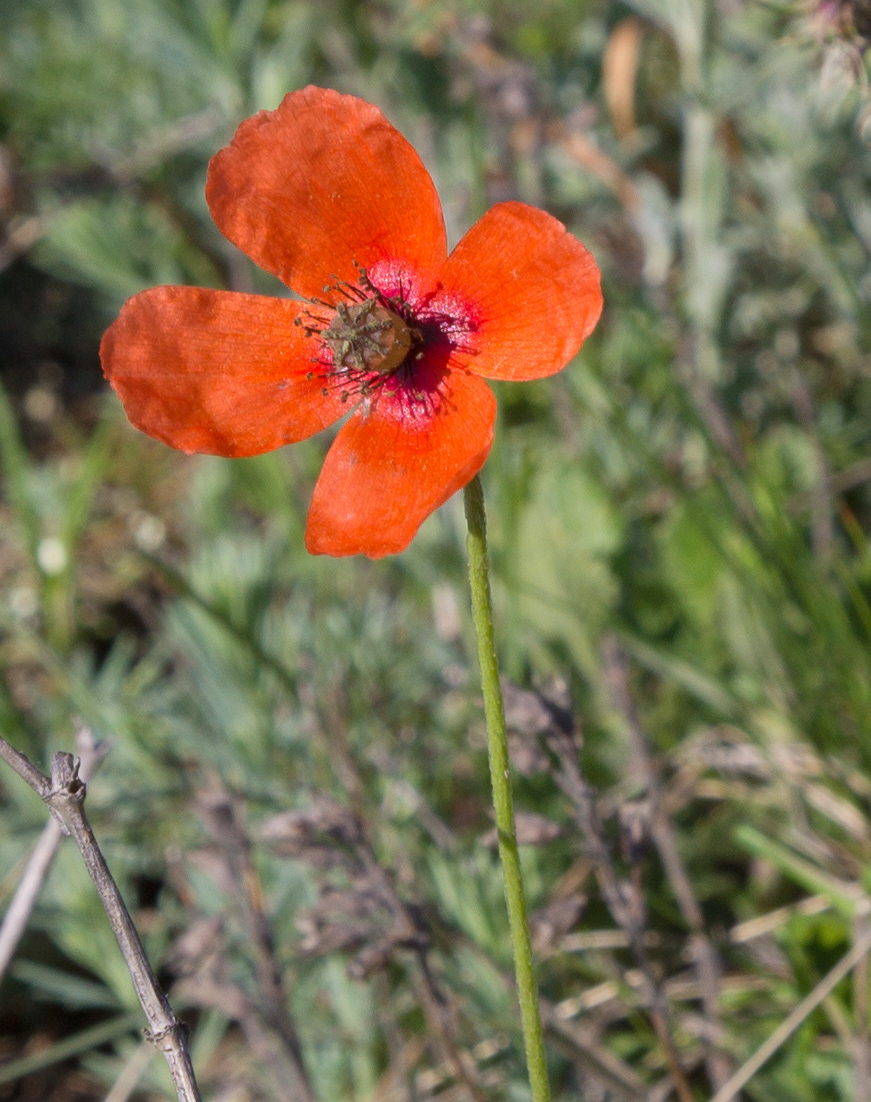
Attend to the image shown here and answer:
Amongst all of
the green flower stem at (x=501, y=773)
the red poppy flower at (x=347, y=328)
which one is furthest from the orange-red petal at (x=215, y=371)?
the green flower stem at (x=501, y=773)

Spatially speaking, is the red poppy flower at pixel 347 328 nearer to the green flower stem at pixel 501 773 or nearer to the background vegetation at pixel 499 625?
the green flower stem at pixel 501 773

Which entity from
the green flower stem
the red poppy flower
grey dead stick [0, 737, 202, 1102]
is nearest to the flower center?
the red poppy flower

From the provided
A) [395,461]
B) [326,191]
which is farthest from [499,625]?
[326,191]

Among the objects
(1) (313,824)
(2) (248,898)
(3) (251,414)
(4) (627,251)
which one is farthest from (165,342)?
(4) (627,251)

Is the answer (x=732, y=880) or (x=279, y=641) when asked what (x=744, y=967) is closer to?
(x=732, y=880)

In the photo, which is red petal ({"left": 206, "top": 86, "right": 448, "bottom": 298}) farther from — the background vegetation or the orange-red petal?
the background vegetation

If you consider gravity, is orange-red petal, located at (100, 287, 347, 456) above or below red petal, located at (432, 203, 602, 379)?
below

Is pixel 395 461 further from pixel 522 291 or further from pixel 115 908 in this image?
pixel 115 908
